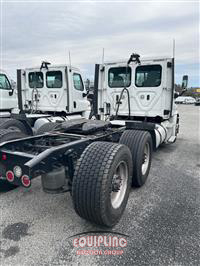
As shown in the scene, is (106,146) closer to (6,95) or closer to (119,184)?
(119,184)

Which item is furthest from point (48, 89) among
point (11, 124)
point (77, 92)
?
point (11, 124)

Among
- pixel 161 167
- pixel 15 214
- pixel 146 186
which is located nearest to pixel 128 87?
pixel 161 167

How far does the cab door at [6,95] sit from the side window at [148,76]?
4781mm

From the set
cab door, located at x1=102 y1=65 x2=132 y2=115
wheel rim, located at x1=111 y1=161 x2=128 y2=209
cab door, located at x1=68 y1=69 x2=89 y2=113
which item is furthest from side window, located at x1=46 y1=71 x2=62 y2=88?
wheel rim, located at x1=111 y1=161 x2=128 y2=209

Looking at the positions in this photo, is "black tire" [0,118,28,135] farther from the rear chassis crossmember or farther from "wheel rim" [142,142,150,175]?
"wheel rim" [142,142,150,175]

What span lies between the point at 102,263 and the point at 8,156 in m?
1.56

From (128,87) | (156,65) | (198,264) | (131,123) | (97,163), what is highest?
(156,65)

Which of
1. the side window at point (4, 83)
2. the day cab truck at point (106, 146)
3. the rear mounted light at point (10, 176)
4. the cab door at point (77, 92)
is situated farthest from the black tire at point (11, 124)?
the side window at point (4, 83)

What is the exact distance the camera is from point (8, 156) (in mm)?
2479

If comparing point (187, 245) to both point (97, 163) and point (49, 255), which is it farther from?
point (49, 255)

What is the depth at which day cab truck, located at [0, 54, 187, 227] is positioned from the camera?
7.66 ft

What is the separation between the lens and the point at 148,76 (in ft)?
18.4

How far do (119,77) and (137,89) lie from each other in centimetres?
63

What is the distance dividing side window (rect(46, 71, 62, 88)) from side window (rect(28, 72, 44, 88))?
276 mm
